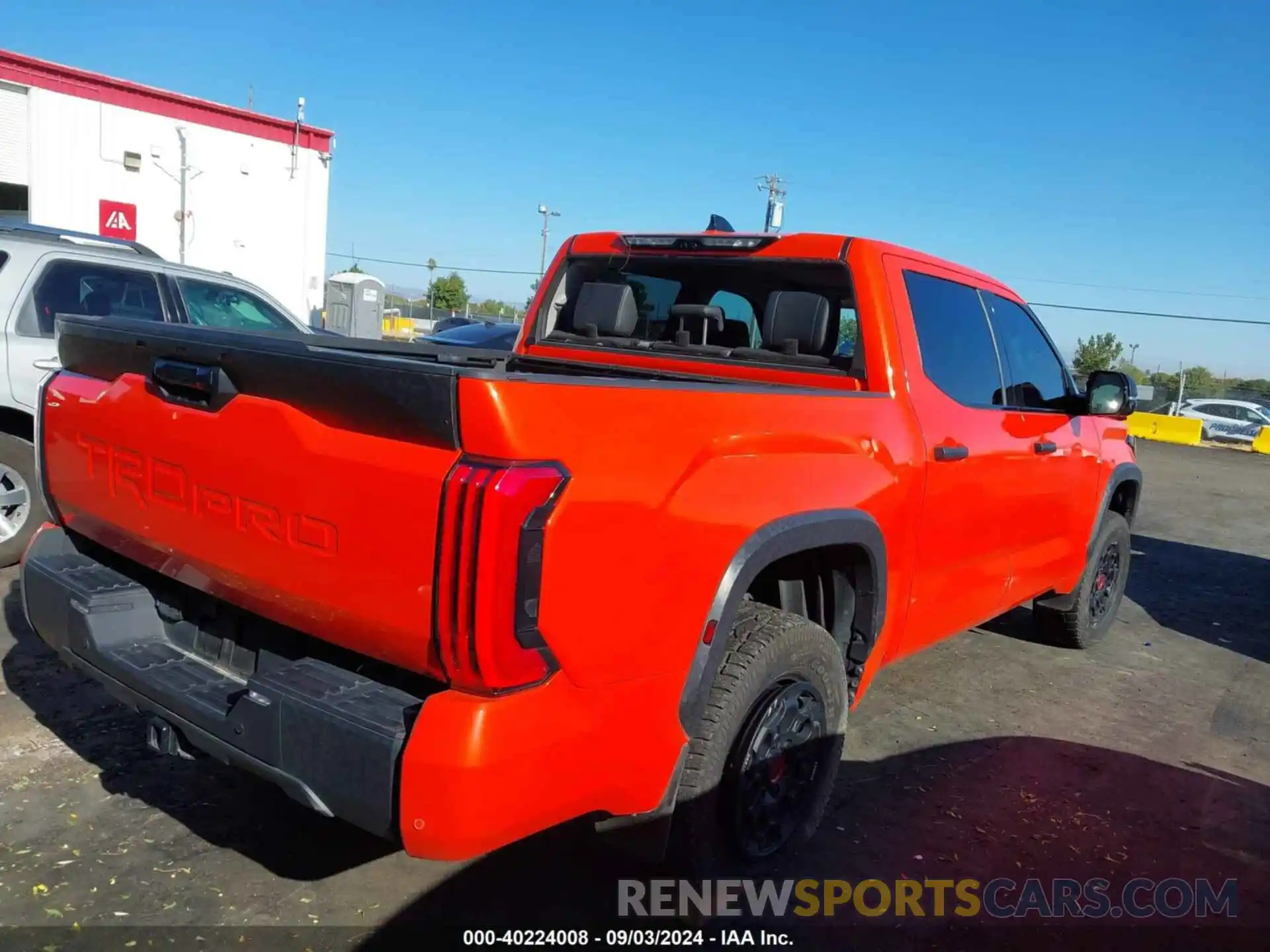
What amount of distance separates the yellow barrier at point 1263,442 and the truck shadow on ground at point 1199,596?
702 inches

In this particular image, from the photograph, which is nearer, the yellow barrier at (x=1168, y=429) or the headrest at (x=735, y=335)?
the headrest at (x=735, y=335)

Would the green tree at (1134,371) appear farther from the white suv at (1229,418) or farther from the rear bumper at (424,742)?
the rear bumper at (424,742)

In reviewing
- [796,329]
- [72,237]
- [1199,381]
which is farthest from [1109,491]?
[1199,381]

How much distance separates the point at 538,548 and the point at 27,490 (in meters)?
4.64

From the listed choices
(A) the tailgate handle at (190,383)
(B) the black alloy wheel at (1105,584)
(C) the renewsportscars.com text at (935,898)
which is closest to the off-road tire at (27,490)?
(A) the tailgate handle at (190,383)

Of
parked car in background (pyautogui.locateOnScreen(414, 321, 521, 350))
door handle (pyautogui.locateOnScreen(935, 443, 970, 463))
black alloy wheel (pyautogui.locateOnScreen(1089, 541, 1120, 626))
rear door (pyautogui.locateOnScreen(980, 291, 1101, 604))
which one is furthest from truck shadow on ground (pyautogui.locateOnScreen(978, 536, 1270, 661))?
parked car in background (pyautogui.locateOnScreen(414, 321, 521, 350))

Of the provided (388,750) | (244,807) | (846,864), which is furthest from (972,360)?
(244,807)

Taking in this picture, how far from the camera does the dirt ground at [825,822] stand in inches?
107

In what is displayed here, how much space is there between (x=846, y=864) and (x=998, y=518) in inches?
63.0

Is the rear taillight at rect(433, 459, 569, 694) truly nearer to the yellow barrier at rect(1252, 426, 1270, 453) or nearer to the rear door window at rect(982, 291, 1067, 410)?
the rear door window at rect(982, 291, 1067, 410)

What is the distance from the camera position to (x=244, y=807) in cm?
323

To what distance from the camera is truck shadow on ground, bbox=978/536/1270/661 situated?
6.43m

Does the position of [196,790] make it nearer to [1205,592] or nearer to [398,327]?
[1205,592]

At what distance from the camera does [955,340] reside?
153 inches
